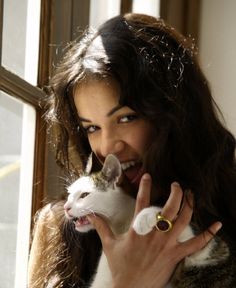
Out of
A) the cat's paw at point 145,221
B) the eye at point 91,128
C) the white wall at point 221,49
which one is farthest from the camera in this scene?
the white wall at point 221,49

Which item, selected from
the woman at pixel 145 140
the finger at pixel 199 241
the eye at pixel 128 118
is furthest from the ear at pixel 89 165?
the finger at pixel 199 241

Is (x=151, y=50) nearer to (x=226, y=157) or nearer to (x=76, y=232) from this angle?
(x=226, y=157)

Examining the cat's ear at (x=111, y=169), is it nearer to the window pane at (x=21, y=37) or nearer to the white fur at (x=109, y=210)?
A: the white fur at (x=109, y=210)

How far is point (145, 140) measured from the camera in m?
0.91

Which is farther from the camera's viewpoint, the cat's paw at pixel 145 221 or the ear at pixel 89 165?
the ear at pixel 89 165

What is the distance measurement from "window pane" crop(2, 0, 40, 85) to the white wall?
752 mm

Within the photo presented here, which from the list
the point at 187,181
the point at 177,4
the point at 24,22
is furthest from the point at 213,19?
the point at 187,181

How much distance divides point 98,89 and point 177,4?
92cm

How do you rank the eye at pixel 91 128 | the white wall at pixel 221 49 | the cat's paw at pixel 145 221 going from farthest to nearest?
the white wall at pixel 221 49, the eye at pixel 91 128, the cat's paw at pixel 145 221

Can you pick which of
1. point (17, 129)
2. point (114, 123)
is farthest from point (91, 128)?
point (17, 129)

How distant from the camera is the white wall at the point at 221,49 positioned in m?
1.73

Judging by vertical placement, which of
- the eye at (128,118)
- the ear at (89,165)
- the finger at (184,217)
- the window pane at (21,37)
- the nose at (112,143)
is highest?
the window pane at (21,37)

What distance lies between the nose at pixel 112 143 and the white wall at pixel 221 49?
868 millimetres

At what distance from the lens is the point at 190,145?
926 millimetres
